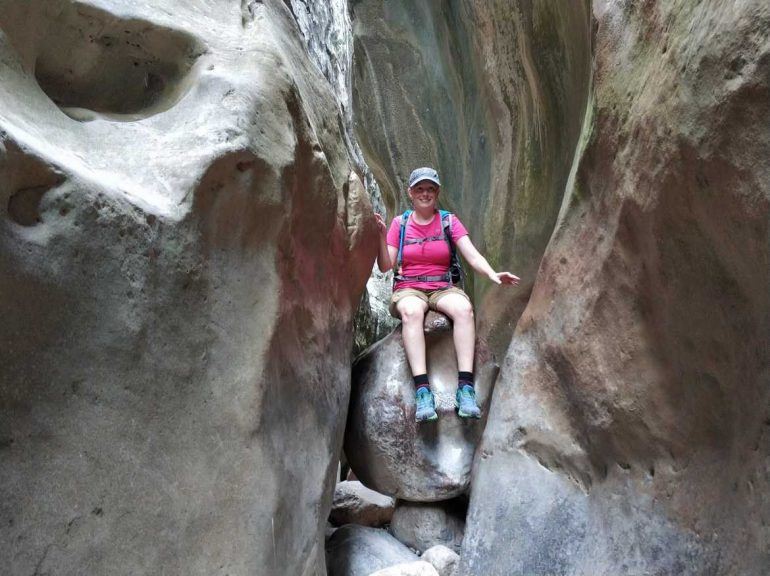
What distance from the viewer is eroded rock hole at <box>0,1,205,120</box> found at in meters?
2.65

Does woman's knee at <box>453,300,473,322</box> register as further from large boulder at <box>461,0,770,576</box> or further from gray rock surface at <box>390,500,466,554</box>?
gray rock surface at <box>390,500,466,554</box>

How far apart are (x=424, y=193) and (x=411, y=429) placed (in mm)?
1690

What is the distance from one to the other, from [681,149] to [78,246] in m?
2.16

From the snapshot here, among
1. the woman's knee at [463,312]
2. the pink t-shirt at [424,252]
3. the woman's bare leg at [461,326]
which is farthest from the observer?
the pink t-shirt at [424,252]

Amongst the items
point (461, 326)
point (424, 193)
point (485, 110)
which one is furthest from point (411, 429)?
point (485, 110)

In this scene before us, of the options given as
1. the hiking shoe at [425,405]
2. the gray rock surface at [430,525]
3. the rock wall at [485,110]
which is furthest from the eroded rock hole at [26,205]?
the rock wall at [485,110]

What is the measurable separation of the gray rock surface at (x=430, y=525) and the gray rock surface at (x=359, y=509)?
17.2 inches

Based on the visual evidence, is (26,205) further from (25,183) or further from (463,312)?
(463,312)

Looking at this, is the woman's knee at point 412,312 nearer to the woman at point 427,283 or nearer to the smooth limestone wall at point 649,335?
the woman at point 427,283

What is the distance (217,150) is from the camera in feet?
8.69

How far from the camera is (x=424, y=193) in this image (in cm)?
461

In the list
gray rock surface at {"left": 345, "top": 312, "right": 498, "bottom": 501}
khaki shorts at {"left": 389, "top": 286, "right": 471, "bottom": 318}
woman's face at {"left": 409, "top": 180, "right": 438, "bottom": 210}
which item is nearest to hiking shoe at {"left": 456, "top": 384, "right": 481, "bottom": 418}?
gray rock surface at {"left": 345, "top": 312, "right": 498, "bottom": 501}

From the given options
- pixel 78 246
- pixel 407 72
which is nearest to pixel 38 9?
pixel 78 246

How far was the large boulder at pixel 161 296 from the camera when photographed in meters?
2.00
